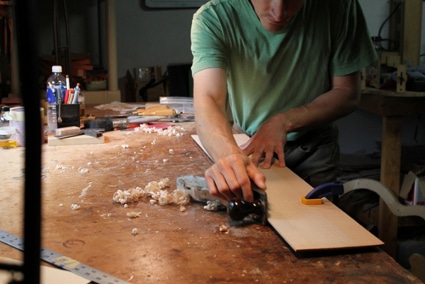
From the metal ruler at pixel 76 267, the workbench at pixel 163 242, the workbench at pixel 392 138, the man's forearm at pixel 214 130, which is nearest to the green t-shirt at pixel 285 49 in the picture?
the man's forearm at pixel 214 130

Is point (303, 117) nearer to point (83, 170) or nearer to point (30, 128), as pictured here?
point (83, 170)

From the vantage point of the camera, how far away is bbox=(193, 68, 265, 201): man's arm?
1115 mm

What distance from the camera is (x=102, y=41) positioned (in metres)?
4.03

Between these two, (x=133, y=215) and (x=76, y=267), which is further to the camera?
(x=133, y=215)

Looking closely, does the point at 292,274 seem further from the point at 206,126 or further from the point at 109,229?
the point at 206,126

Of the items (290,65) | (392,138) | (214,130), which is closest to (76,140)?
(214,130)

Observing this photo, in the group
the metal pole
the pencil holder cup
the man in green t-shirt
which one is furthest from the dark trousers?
the metal pole

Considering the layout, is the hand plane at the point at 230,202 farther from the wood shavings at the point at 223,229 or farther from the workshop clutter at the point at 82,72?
the workshop clutter at the point at 82,72

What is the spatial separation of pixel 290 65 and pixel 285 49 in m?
0.06

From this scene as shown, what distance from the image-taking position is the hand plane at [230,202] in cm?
105

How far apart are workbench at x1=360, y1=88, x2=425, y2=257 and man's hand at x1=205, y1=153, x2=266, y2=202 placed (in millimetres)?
1678

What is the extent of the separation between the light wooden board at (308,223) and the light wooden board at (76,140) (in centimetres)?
86

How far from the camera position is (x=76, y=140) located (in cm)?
193

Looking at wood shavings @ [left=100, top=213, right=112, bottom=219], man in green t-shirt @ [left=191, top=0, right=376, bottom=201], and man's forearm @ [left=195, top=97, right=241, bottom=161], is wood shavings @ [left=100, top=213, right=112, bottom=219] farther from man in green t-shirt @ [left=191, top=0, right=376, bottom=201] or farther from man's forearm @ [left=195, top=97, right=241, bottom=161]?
man in green t-shirt @ [left=191, top=0, right=376, bottom=201]
